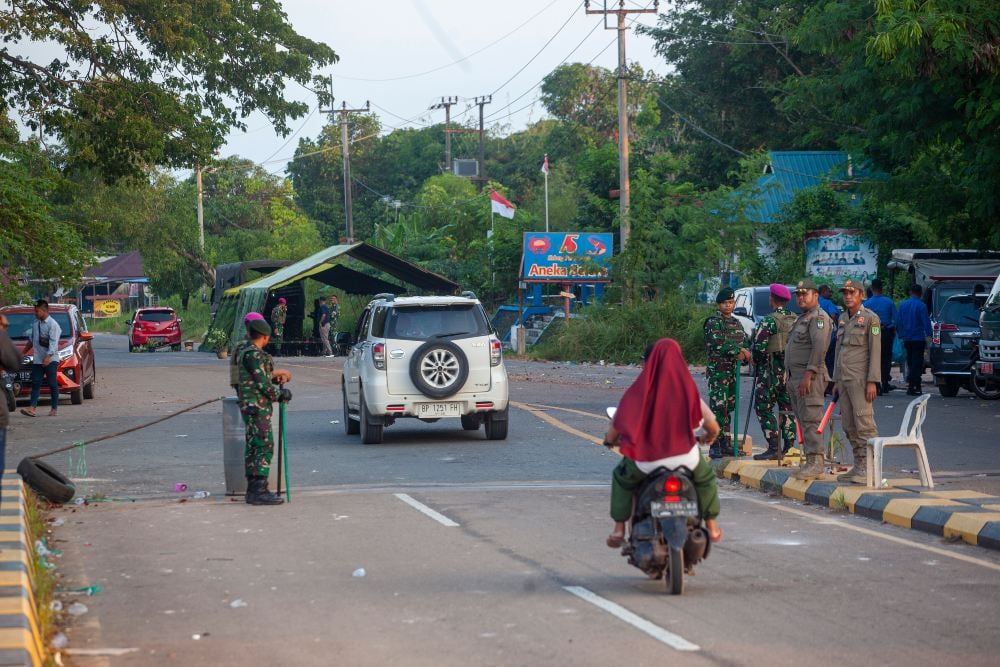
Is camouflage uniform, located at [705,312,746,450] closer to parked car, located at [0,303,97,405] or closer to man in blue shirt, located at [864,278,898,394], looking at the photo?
man in blue shirt, located at [864,278,898,394]

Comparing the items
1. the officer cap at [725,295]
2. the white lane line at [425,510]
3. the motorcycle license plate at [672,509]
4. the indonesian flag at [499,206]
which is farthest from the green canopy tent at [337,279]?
the motorcycle license plate at [672,509]

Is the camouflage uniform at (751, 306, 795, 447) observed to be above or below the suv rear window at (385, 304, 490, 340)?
below

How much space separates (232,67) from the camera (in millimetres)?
32594

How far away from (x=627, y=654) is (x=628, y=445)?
1.66 meters

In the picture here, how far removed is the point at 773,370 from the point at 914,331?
33.2ft

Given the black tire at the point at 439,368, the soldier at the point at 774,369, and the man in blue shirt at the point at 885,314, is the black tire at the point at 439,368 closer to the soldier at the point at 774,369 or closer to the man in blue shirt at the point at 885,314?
the soldier at the point at 774,369

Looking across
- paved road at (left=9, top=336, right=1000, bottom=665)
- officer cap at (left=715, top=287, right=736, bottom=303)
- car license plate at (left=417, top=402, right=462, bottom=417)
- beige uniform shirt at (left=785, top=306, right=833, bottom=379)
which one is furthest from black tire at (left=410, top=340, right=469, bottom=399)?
beige uniform shirt at (left=785, top=306, right=833, bottom=379)

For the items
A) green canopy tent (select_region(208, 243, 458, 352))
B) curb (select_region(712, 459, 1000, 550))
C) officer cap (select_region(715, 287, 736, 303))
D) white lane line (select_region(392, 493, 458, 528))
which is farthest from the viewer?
green canopy tent (select_region(208, 243, 458, 352))

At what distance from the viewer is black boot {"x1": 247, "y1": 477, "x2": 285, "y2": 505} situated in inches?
491

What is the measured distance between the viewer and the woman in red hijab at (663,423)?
803 cm

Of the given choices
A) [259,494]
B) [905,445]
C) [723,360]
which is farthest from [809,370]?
[259,494]

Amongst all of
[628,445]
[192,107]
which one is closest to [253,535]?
[628,445]

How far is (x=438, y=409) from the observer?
55.8 ft

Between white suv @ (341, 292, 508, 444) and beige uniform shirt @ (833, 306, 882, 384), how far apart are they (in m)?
5.29
